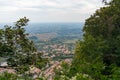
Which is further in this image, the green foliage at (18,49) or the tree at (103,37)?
the tree at (103,37)

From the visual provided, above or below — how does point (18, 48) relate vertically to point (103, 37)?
above

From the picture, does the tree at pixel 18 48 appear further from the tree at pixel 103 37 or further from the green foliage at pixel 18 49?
the tree at pixel 103 37

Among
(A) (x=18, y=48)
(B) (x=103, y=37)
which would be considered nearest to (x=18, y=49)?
(A) (x=18, y=48)

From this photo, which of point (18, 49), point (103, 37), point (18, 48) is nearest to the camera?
point (18, 49)

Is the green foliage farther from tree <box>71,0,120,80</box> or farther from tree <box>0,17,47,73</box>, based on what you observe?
tree <box>71,0,120,80</box>

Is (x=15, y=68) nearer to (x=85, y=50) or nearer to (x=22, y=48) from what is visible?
(x=22, y=48)

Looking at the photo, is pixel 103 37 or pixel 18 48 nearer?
pixel 18 48

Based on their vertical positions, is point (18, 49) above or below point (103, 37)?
above

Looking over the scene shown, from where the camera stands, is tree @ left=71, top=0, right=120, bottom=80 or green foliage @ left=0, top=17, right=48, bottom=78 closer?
green foliage @ left=0, top=17, right=48, bottom=78

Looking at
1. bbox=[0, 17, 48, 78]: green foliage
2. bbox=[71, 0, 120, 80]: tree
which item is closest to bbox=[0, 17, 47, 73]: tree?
bbox=[0, 17, 48, 78]: green foliage

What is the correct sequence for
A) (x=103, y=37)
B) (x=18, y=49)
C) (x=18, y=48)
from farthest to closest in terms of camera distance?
(x=103, y=37) → (x=18, y=48) → (x=18, y=49)

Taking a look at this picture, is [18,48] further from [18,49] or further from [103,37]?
[103,37]

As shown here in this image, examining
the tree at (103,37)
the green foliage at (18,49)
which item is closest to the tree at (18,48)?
the green foliage at (18,49)
